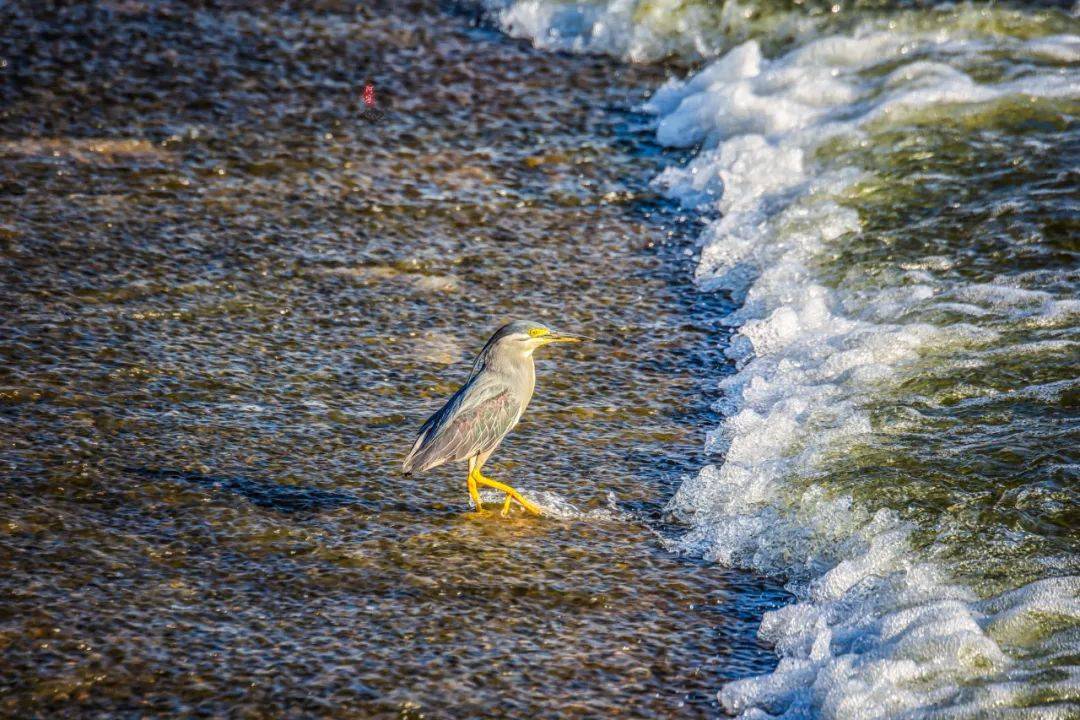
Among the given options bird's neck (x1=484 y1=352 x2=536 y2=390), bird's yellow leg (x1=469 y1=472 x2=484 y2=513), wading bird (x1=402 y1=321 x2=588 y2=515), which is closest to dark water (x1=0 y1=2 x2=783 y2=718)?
bird's yellow leg (x1=469 y1=472 x2=484 y2=513)

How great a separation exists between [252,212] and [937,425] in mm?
4117

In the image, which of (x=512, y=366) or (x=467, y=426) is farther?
(x=512, y=366)

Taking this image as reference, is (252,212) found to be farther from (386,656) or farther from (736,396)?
(386,656)

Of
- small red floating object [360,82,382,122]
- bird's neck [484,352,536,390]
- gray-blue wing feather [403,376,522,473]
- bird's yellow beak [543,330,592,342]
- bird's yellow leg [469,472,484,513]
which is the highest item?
small red floating object [360,82,382,122]

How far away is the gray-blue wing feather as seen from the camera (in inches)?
207

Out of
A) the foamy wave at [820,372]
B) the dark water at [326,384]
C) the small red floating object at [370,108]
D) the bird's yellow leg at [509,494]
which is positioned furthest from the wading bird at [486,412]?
the small red floating object at [370,108]

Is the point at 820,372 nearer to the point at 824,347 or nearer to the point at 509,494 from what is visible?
the point at 824,347

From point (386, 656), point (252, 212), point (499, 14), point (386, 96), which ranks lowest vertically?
point (386, 656)

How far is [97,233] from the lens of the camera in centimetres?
730

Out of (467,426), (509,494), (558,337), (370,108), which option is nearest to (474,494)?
(509,494)

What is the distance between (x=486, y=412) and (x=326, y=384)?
1118mm

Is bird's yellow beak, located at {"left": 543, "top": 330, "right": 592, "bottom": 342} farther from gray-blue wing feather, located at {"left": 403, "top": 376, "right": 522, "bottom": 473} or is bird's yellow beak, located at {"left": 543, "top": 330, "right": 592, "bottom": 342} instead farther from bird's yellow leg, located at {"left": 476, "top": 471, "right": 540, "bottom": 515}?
bird's yellow leg, located at {"left": 476, "top": 471, "right": 540, "bottom": 515}

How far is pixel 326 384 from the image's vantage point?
6.19 m

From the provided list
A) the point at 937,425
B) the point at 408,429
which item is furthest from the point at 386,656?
the point at 937,425
